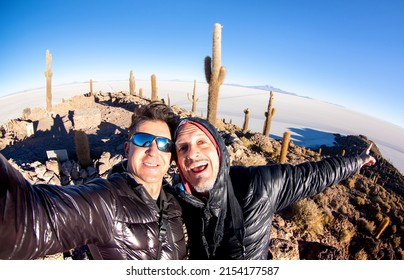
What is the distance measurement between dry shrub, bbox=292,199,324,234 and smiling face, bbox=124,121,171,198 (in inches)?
208

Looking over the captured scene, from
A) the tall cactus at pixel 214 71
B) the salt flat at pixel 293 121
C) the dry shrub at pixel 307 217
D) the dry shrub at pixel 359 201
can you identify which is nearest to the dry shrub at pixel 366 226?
the dry shrub at pixel 359 201

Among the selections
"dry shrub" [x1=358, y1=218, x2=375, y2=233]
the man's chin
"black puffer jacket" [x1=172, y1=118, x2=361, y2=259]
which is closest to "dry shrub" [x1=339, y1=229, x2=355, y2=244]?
"dry shrub" [x1=358, y1=218, x2=375, y2=233]

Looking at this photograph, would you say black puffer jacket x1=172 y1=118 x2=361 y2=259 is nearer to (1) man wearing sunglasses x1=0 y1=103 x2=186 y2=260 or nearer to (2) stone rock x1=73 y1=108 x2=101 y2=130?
(1) man wearing sunglasses x1=0 y1=103 x2=186 y2=260

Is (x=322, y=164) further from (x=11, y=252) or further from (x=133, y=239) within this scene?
(x=11, y=252)

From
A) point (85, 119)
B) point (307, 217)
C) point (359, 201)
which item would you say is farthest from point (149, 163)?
point (85, 119)

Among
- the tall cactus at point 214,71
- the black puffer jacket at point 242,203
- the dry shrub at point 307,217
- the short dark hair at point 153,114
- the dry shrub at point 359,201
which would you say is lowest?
the dry shrub at point 359,201

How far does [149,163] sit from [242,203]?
2.61ft

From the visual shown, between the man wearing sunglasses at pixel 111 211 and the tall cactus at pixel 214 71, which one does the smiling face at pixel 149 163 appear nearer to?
the man wearing sunglasses at pixel 111 211

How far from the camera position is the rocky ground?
520cm

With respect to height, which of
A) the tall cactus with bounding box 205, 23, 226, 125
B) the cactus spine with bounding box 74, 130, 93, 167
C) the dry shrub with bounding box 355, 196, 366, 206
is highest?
the tall cactus with bounding box 205, 23, 226, 125

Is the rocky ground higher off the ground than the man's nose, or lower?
lower

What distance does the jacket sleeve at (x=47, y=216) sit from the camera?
85cm
